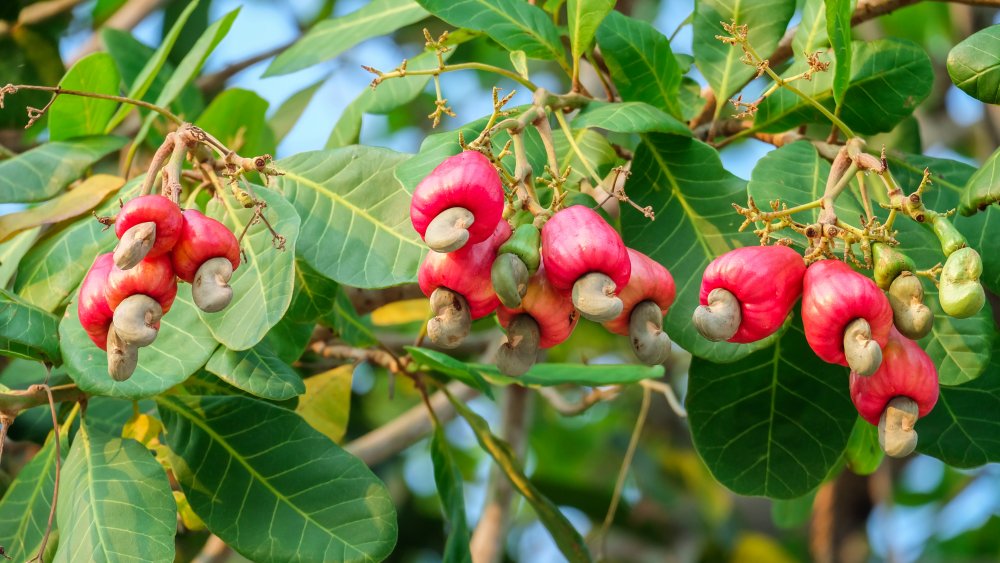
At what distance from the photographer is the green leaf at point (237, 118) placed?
225cm

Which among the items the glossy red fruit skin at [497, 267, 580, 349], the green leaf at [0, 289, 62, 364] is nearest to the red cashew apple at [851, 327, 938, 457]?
the glossy red fruit skin at [497, 267, 580, 349]

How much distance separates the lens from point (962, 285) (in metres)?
1.17

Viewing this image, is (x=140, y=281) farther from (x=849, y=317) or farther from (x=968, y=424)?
(x=968, y=424)

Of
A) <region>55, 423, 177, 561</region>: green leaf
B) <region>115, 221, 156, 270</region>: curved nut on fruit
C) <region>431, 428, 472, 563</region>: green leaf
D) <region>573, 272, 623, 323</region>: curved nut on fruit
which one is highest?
<region>115, 221, 156, 270</region>: curved nut on fruit

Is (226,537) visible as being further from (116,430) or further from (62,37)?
(62,37)

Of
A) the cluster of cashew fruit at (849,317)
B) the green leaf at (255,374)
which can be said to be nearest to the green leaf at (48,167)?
the green leaf at (255,374)

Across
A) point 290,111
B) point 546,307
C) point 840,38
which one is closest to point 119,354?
point 546,307

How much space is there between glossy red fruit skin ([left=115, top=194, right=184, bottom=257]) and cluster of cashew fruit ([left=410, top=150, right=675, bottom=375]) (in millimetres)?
255

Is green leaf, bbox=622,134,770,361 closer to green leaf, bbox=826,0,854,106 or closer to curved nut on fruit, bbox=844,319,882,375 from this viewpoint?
green leaf, bbox=826,0,854,106

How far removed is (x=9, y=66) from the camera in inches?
105

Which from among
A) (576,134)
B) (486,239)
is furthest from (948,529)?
(486,239)

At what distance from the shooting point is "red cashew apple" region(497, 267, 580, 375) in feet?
4.16

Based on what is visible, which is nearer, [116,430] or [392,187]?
[392,187]

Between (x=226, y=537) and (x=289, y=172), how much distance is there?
1.65ft
